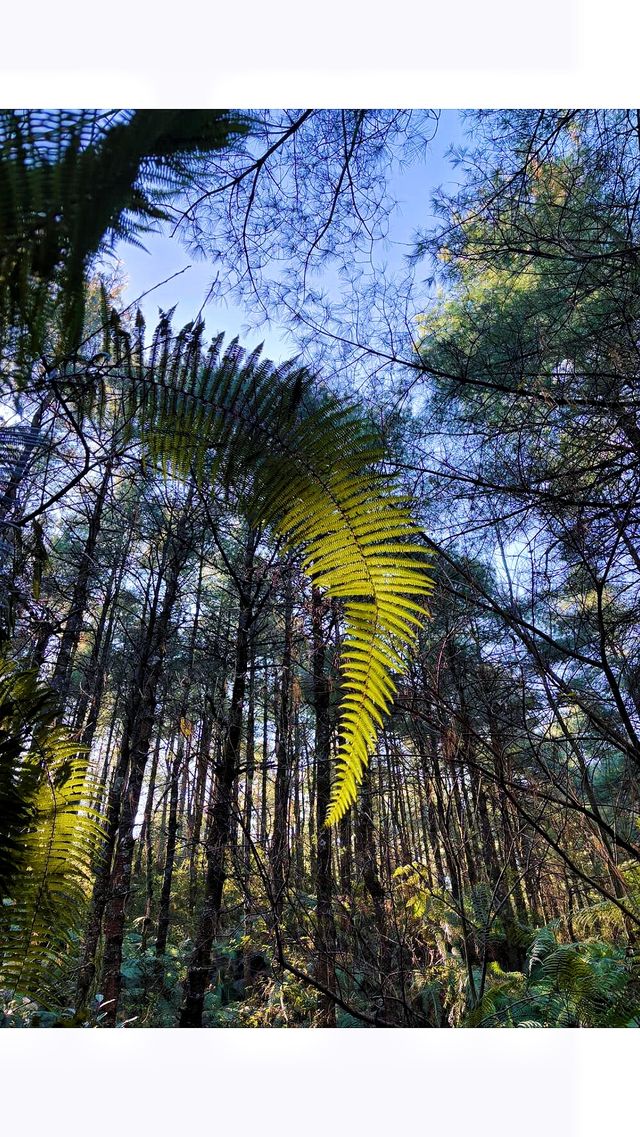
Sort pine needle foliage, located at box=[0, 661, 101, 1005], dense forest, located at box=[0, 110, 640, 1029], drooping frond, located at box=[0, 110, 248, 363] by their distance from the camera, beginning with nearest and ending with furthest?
drooping frond, located at box=[0, 110, 248, 363] → pine needle foliage, located at box=[0, 661, 101, 1005] → dense forest, located at box=[0, 110, 640, 1029]

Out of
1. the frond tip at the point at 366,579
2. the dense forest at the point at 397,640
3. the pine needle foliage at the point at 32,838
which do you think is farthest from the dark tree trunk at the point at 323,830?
the frond tip at the point at 366,579

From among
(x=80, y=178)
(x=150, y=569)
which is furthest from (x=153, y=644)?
(x=80, y=178)

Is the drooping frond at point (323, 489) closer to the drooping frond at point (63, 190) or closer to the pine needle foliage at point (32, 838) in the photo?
the drooping frond at point (63, 190)

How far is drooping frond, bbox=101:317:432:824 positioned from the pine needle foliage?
475 mm

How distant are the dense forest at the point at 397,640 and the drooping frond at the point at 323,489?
63 cm

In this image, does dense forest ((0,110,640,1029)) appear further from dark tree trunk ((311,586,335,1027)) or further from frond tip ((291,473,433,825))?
frond tip ((291,473,433,825))

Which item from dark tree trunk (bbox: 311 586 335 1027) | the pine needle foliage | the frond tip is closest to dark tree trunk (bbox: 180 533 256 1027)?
dark tree trunk (bbox: 311 586 335 1027)

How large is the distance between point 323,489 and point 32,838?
721 millimetres

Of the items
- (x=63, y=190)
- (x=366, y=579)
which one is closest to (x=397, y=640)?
(x=366, y=579)

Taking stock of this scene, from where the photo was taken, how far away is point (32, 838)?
3.30ft

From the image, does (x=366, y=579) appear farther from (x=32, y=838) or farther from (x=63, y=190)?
(x=32, y=838)

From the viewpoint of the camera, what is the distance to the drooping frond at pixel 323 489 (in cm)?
66

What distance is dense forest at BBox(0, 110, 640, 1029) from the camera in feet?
5.19
